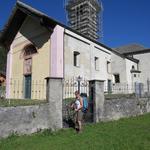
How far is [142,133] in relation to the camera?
7.56 meters

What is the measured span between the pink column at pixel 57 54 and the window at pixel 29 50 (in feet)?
9.14

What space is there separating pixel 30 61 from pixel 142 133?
13.5 m

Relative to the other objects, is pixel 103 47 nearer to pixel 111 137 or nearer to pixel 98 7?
pixel 111 137

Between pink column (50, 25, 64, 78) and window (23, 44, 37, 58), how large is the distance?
2.79m

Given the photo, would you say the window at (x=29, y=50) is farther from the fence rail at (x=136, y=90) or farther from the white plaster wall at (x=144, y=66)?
the white plaster wall at (x=144, y=66)

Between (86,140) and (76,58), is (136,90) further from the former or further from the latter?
(86,140)

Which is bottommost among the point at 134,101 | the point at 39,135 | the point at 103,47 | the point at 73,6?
the point at 39,135

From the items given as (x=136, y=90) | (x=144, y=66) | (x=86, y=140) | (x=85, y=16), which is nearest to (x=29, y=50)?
(x=136, y=90)

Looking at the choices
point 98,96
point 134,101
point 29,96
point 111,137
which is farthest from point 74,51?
point 111,137

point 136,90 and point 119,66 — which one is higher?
point 119,66

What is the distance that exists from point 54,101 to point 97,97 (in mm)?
2392

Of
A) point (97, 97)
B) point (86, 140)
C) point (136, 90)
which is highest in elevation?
point (136, 90)

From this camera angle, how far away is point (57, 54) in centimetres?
1658

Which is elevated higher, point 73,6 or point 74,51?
point 73,6
